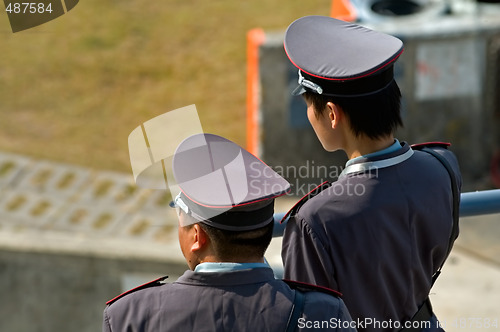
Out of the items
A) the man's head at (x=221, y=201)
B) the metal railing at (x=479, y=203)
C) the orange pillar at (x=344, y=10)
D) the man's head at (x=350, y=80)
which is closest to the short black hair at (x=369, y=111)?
the man's head at (x=350, y=80)

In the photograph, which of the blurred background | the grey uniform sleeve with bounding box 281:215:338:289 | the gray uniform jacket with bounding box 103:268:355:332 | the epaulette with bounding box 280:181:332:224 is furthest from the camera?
the blurred background

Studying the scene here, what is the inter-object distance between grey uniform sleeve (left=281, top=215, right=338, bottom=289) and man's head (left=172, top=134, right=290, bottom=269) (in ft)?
0.46

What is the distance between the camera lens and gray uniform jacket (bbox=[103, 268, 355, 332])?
1.98 metres

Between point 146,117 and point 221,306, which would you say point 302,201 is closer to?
point 221,306

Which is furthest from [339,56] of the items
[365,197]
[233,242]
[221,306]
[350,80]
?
[221,306]

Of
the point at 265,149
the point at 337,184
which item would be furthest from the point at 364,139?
the point at 265,149

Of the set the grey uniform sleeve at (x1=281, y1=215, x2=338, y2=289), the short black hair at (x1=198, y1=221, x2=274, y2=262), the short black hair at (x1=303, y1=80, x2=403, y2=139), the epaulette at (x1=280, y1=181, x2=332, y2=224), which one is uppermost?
the short black hair at (x1=303, y1=80, x2=403, y2=139)

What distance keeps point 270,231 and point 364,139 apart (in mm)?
413

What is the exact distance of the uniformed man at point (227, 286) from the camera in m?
1.99

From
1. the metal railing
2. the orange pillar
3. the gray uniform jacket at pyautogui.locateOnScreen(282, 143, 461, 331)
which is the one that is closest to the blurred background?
the orange pillar

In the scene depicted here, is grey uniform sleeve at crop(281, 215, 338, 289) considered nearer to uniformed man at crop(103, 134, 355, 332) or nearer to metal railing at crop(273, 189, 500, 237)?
uniformed man at crop(103, 134, 355, 332)

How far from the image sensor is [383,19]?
776cm

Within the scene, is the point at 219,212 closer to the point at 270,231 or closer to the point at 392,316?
the point at 270,231

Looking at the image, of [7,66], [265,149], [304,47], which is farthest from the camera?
[7,66]
